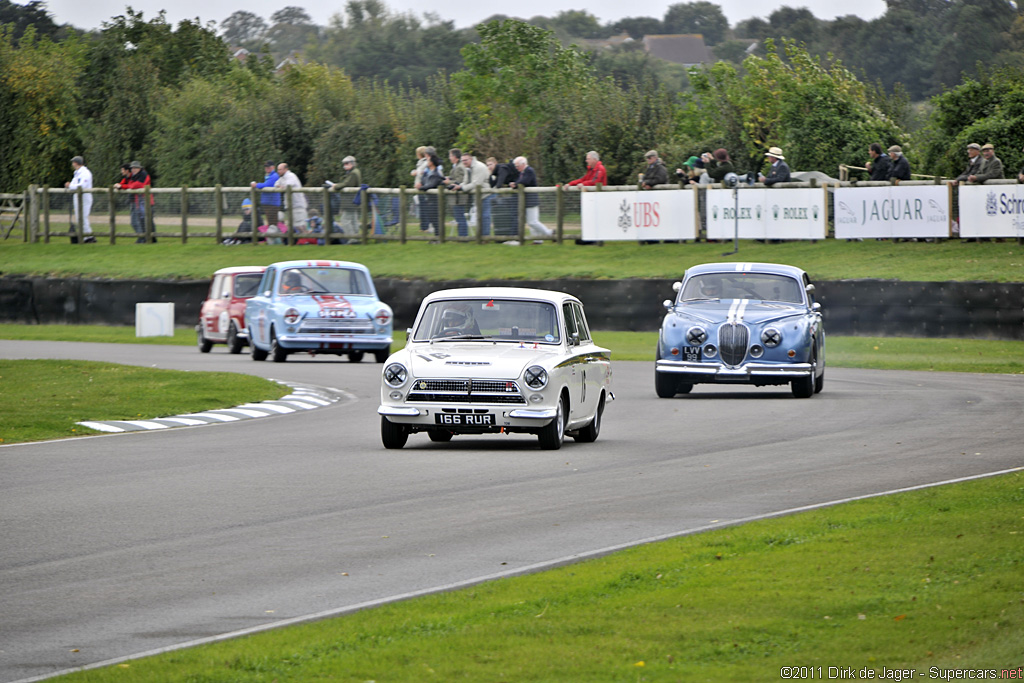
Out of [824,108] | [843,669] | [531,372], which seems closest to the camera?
[843,669]

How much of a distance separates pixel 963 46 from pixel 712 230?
79239 mm

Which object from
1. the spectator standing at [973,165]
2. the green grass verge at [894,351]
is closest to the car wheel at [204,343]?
the green grass verge at [894,351]

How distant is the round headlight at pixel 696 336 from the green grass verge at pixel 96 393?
5103mm


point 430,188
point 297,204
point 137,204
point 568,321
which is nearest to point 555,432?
point 568,321

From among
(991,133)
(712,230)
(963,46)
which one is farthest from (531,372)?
(963,46)

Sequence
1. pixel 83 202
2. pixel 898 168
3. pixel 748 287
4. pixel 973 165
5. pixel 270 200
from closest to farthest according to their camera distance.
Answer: pixel 748 287
pixel 973 165
pixel 898 168
pixel 270 200
pixel 83 202

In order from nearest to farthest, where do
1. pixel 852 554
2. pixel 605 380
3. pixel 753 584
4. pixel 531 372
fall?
pixel 753 584 < pixel 852 554 < pixel 531 372 < pixel 605 380

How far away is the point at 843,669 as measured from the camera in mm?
5691

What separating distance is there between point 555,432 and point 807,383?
6.12 metres

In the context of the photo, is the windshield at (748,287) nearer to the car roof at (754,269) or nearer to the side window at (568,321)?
the car roof at (754,269)

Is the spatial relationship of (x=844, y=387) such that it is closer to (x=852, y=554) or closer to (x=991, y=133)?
(x=852, y=554)

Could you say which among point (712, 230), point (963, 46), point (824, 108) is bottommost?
point (712, 230)

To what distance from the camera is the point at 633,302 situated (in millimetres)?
29094

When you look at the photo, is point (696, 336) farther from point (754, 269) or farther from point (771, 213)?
point (771, 213)
